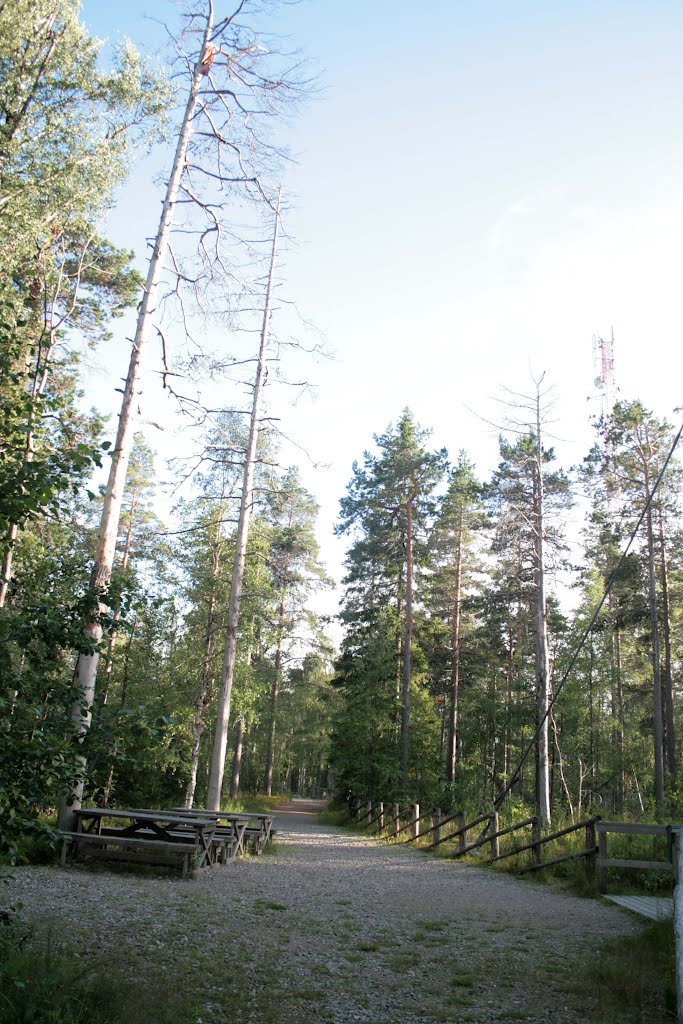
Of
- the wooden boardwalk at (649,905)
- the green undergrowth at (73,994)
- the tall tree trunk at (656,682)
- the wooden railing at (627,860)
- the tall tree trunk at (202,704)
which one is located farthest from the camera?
the tall tree trunk at (656,682)

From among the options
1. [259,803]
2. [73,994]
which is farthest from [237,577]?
[259,803]

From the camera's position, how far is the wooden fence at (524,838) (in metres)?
9.36

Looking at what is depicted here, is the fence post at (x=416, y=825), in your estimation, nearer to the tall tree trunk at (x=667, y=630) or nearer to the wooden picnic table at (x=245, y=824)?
the wooden picnic table at (x=245, y=824)

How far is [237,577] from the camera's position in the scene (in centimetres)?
1652

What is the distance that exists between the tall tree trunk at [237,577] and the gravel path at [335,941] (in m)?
5.07

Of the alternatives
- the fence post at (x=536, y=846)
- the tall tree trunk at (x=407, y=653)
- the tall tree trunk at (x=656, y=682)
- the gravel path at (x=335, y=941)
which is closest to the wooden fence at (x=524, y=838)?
the fence post at (x=536, y=846)

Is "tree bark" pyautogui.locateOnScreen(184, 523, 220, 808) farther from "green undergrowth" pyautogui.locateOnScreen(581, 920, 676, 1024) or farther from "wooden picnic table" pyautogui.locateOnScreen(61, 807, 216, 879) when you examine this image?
"green undergrowth" pyautogui.locateOnScreen(581, 920, 676, 1024)

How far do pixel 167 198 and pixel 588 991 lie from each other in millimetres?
11701

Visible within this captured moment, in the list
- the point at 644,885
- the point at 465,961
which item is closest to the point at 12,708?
the point at 465,961

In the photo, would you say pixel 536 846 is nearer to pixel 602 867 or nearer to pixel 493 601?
pixel 602 867

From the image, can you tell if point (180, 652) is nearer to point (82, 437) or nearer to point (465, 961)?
point (82, 437)

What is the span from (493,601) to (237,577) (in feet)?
40.8

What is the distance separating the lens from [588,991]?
5078 millimetres

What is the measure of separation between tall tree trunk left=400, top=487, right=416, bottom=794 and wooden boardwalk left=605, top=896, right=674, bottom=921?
16.3 metres
